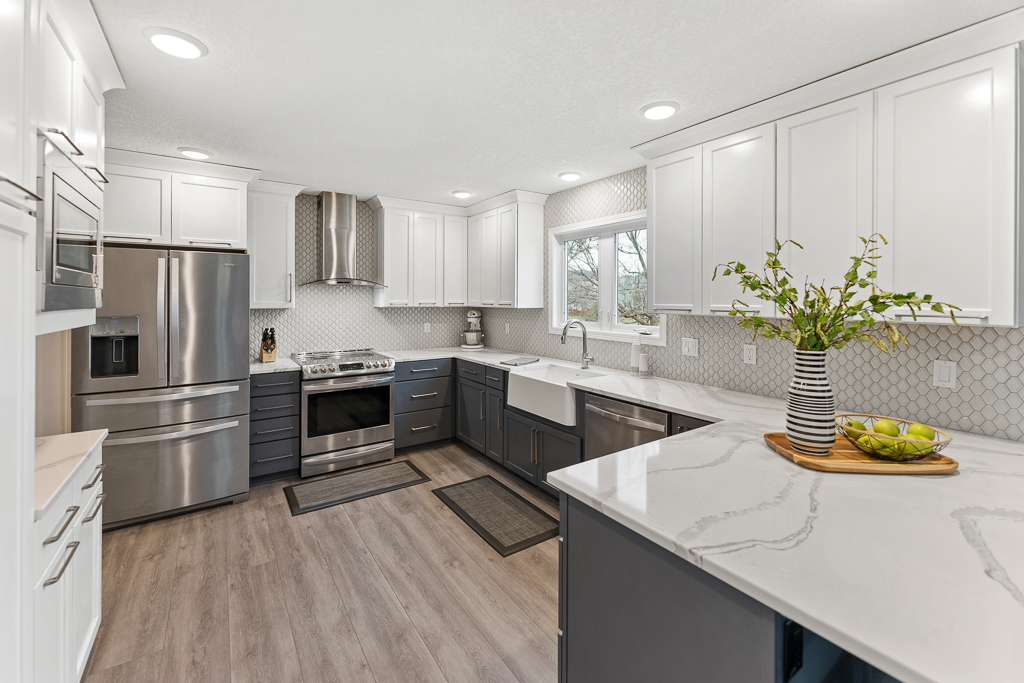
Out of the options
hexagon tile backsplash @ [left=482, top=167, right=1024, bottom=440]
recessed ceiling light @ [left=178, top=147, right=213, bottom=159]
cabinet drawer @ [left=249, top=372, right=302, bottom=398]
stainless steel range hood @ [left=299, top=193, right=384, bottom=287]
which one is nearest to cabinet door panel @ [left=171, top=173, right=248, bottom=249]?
recessed ceiling light @ [left=178, top=147, right=213, bottom=159]

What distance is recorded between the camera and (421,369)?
14.0ft

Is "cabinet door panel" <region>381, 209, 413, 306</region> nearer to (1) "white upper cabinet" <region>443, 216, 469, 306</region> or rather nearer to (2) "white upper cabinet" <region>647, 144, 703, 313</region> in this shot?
(1) "white upper cabinet" <region>443, 216, 469, 306</region>

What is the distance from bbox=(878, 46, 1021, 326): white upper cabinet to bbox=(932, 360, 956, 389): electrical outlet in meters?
0.42

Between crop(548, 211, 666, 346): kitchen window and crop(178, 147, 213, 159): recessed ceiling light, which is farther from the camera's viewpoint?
crop(548, 211, 666, 346): kitchen window

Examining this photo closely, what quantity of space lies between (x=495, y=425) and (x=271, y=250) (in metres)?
2.36

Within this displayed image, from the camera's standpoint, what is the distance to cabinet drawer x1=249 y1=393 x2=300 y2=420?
11.4ft

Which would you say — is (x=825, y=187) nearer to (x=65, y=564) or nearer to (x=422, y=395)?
(x=65, y=564)

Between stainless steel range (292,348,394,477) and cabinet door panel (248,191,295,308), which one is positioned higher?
cabinet door panel (248,191,295,308)

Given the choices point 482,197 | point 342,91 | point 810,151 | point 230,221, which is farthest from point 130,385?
point 810,151

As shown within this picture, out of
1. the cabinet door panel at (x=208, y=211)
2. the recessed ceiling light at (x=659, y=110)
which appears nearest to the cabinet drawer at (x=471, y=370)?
the cabinet door panel at (x=208, y=211)

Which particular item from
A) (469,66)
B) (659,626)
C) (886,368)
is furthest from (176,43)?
(886,368)

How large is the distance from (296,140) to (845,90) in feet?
9.51

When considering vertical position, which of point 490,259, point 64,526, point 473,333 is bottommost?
point 64,526

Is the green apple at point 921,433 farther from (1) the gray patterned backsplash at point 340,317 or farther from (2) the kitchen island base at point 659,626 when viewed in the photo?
(1) the gray patterned backsplash at point 340,317
